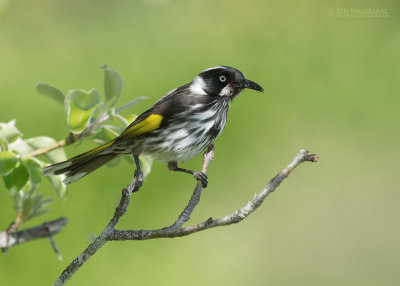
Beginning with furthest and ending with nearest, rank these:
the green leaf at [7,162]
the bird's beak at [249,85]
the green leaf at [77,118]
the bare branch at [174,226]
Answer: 1. the bird's beak at [249,85]
2. the green leaf at [77,118]
3. the green leaf at [7,162]
4. the bare branch at [174,226]

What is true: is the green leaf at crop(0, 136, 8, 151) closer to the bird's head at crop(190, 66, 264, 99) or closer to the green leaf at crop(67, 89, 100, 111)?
the green leaf at crop(67, 89, 100, 111)

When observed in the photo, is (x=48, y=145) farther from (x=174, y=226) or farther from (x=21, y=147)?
(x=174, y=226)

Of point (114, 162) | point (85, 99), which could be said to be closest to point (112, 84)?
point (85, 99)

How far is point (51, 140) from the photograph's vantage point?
1.16 metres

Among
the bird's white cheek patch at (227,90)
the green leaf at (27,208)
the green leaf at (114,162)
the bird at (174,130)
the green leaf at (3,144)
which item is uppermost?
the green leaf at (3,144)

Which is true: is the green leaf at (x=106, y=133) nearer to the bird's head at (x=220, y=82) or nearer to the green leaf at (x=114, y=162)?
the green leaf at (x=114, y=162)

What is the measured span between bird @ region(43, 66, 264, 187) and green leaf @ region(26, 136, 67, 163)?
0.07m

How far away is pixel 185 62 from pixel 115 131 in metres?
1.71

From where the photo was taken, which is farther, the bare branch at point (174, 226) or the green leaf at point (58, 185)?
the green leaf at point (58, 185)

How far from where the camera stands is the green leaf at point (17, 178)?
3.45ft

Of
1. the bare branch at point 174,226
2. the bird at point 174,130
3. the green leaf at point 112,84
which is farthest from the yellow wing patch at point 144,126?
the bare branch at point 174,226

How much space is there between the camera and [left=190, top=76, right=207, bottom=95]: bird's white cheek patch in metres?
1.49

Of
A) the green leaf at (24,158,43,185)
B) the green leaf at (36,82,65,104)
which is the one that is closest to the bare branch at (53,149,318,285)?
the green leaf at (24,158,43,185)

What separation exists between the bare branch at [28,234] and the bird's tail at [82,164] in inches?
5.3
